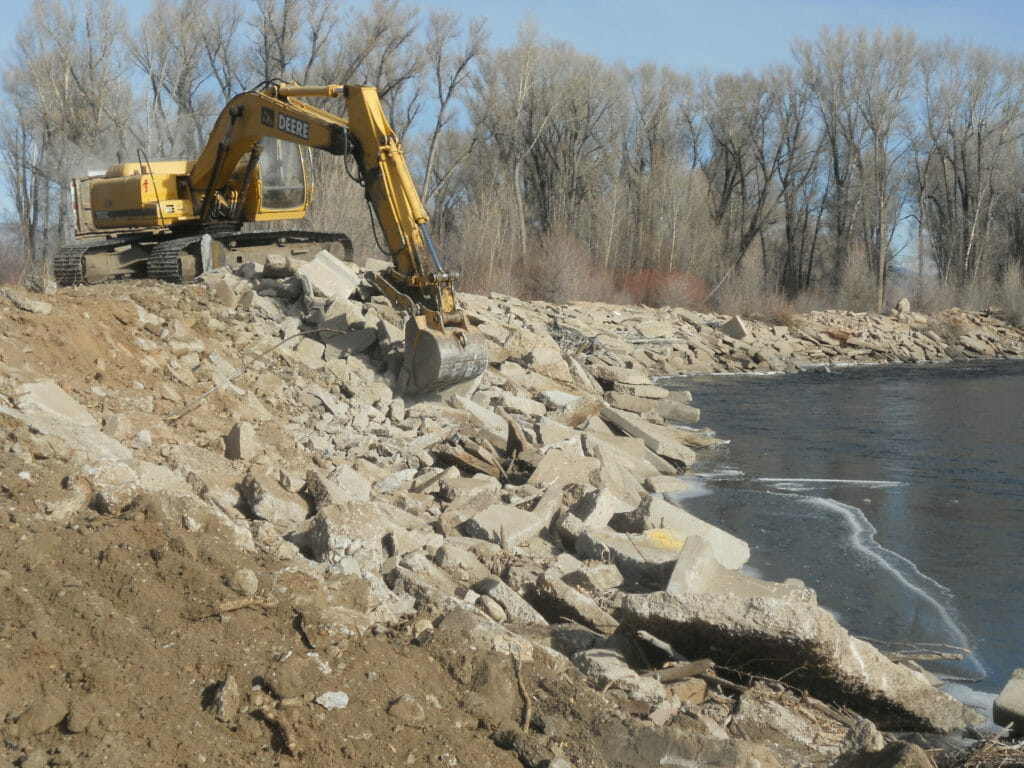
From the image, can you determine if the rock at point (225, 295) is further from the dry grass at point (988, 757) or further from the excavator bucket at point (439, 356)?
the dry grass at point (988, 757)

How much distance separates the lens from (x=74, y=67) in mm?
35906

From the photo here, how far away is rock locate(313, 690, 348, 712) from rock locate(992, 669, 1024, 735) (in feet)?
10.4

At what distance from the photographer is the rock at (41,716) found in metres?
3.70

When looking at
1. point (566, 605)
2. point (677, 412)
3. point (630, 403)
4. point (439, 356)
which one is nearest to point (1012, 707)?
point (566, 605)

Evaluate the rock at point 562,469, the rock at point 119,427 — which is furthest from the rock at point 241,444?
the rock at point 562,469

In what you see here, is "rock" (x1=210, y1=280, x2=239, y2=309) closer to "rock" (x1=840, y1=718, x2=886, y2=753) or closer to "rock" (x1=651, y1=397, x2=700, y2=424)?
"rock" (x1=651, y1=397, x2=700, y2=424)

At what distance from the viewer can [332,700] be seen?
4160 millimetres

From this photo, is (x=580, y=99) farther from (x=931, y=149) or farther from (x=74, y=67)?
(x=74, y=67)

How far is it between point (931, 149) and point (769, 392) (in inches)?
1114

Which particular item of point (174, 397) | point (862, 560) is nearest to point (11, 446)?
point (174, 397)

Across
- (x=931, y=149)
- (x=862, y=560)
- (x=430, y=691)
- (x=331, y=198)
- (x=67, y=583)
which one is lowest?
(x=862, y=560)

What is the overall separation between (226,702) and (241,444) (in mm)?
3805

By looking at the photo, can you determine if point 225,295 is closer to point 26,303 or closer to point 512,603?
point 26,303

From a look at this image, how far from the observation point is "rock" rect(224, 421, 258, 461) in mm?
7594
